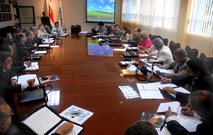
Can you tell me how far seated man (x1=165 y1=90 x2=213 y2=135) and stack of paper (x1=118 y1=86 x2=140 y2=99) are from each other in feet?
1.73

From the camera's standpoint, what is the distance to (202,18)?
3580 mm

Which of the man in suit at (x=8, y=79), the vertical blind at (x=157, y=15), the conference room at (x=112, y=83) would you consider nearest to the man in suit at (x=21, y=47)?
the conference room at (x=112, y=83)

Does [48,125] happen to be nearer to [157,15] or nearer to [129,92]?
[129,92]

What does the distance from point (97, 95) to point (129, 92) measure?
1.12 ft

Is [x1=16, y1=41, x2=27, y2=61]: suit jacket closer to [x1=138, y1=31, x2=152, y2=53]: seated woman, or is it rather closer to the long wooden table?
the long wooden table

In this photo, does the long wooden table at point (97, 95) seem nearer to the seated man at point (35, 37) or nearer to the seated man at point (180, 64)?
the seated man at point (180, 64)

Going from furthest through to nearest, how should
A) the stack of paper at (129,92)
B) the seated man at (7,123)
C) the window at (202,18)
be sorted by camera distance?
the window at (202,18) < the stack of paper at (129,92) < the seated man at (7,123)

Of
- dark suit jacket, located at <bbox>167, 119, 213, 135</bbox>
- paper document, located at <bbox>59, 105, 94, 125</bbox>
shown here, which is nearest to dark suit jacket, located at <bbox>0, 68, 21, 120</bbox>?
paper document, located at <bbox>59, 105, 94, 125</bbox>

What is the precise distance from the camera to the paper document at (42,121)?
1109 mm

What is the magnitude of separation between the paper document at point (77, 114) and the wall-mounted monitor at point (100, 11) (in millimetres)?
7817

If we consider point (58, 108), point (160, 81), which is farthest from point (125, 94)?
point (58, 108)

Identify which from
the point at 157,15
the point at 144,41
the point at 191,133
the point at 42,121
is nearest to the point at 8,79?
the point at 42,121

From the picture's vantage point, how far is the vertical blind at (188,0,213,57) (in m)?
3.38

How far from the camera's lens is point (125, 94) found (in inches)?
64.9
